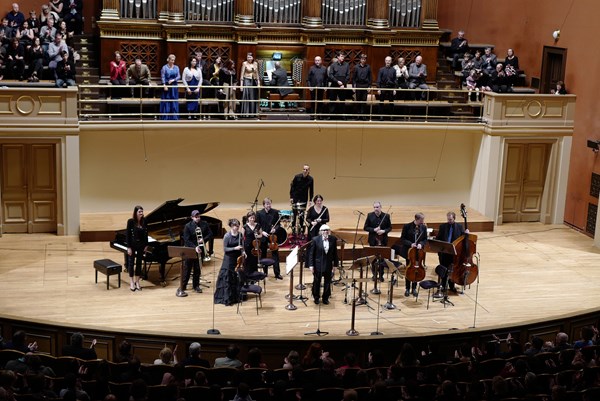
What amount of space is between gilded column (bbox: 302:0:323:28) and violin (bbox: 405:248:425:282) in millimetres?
6809

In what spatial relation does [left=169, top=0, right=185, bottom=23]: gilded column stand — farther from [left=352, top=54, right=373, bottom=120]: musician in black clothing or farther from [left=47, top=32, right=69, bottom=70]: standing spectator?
[left=352, top=54, right=373, bottom=120]: musician in black clothing

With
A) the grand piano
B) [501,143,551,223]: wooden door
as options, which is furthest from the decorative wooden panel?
[501,143,551,223]: wooden door

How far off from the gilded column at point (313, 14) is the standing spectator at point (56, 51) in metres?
4.94

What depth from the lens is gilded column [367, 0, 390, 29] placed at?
790 inches

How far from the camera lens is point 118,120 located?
59.0 feet

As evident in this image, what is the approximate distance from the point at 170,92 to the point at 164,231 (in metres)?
3.53

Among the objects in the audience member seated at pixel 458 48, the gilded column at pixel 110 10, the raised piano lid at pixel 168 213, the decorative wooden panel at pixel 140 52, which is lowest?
the raised piano lid at pixel 168 213

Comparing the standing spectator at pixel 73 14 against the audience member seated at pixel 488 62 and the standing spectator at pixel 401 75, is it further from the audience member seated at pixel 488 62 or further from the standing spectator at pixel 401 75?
the audience member seated at pixel 488 62

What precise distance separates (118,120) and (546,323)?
903 cm

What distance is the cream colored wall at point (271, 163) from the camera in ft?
60.3

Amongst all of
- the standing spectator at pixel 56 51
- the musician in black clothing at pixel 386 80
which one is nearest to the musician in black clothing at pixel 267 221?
the musician in black clothing at pixel 386 80

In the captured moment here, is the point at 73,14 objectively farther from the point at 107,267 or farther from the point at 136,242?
the point at 107,267

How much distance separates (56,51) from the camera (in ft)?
58.9

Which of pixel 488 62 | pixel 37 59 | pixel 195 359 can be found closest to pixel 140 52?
pixel 37 59
